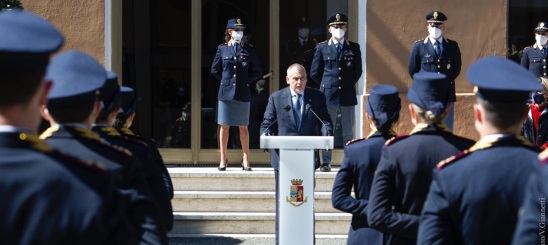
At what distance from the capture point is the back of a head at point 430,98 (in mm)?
3992

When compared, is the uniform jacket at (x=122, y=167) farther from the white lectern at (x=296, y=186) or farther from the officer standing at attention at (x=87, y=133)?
the white lectern at (x=296, y=186)

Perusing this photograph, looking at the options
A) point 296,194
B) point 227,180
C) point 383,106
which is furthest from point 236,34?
point 383,106

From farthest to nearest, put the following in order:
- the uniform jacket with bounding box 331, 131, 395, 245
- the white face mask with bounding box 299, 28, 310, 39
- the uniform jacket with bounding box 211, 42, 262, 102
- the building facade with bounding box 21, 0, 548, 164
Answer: the white face mask with bounding box 299, 28, 310, 39 < the building facade with bounding box 21, 0, 548, 164 < the uniform jacket with bounding box 211, 42, 262, 102 < the uniform jacket with bounding box 331, 131, 395, 245

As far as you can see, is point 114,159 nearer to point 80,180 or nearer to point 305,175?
point 80,180

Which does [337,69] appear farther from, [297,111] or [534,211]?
[534,211]

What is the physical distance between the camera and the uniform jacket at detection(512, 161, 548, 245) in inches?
90.7

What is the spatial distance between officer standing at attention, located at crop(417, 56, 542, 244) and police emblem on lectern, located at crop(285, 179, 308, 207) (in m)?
4.12

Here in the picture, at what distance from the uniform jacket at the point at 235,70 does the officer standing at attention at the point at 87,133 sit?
719cm

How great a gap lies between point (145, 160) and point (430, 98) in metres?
1.33

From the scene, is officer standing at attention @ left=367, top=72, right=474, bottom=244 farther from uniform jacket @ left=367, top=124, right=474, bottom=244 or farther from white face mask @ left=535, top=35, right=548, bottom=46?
white face mask @ left=535, top=35, right=548, bottom=46

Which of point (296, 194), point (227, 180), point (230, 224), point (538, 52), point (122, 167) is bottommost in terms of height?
point (230, 224)

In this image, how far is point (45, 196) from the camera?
7.51 ft

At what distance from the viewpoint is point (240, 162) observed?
1134 centimetres

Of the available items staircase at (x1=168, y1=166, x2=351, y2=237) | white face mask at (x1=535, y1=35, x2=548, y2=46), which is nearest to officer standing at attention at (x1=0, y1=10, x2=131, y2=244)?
staircase at (x1=168, y1=166, x2=351, y2=237)
